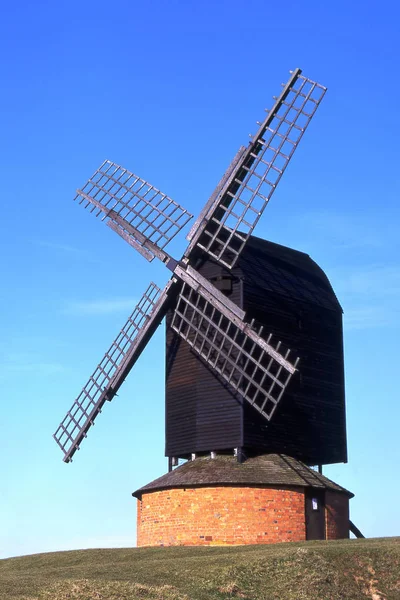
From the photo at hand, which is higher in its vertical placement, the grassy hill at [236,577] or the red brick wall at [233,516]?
the red brick wall at [233,516]

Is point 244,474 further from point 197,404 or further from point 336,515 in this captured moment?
point 336,515

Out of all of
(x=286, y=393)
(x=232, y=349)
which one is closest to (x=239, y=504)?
(x=286, y=393)

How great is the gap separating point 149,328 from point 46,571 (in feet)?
35.8

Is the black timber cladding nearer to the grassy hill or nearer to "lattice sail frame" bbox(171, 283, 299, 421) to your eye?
"lattice sail frame" bbox(171, 283, 299, 421)

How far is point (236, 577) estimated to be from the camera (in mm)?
26734

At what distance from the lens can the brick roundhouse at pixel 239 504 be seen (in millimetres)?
34062

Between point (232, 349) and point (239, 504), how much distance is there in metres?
5.33

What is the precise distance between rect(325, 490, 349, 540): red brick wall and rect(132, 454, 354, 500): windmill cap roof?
14.0 inches

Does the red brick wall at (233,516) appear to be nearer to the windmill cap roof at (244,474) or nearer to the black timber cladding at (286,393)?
the windmill cap roof at (244,474)

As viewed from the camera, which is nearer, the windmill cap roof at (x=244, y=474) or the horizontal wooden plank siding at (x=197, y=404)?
the windmill cap roof at (x=244, y=474)

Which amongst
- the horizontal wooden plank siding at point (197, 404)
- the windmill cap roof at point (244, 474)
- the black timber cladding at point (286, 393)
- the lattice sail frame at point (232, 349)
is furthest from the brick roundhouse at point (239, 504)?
the lattice sail frame at point (232, 349)

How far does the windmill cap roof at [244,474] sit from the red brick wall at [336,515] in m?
0.35

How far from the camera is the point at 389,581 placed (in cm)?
2805

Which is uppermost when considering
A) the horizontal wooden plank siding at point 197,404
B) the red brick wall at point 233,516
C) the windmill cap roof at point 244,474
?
the horizontal wooden plank siding at point 197,404
